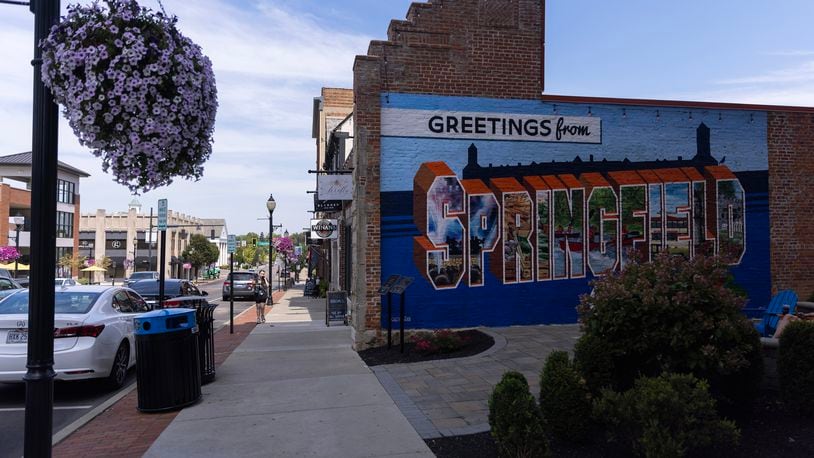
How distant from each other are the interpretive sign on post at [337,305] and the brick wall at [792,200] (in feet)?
33.9

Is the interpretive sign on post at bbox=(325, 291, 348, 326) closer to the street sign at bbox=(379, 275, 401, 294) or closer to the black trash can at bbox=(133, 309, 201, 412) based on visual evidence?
the street sign at bbox=(379, 275, 401, 294)

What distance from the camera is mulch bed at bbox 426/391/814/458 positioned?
4.52 m

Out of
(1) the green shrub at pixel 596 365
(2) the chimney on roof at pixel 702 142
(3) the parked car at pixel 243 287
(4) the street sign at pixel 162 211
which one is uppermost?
(2) the chimney on roof at pixel 702 142

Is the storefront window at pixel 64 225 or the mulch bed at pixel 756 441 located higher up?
the storefront window at pixel 64 225

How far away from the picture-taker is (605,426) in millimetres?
5020

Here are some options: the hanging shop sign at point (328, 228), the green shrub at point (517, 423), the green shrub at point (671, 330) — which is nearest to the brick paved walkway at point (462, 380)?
the green shrub at point (517, 423)

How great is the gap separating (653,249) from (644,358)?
781 centimetres

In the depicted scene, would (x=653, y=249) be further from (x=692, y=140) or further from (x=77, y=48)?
(x=77, y=48)

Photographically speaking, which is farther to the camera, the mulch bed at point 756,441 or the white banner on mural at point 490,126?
the white banner on mural at point 490,126

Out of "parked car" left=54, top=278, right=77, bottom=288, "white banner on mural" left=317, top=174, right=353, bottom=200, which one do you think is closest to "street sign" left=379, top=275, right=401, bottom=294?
"white banner on mural" left=317, top=174, right=353, bottom=200

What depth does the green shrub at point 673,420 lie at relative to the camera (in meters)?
4.10

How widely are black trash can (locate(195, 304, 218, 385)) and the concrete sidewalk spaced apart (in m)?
0.17

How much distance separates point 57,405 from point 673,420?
741 centimetres

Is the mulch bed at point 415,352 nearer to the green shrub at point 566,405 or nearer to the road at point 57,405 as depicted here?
the road at point 57,405
